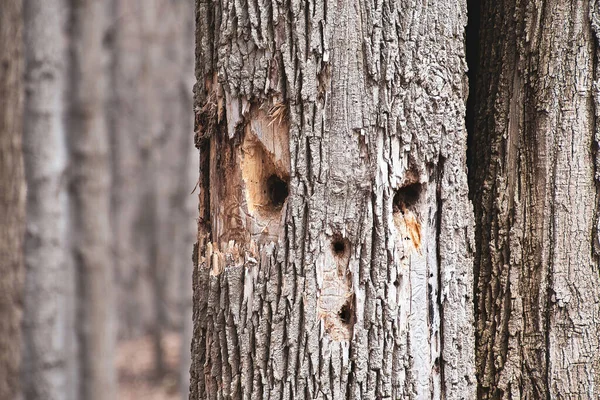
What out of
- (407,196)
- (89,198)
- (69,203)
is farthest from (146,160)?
(407,196)

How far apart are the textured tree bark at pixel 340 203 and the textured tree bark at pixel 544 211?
448 millimetres

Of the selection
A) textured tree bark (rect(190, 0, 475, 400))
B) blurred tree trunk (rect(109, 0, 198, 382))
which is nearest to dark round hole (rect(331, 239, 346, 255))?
textured tree bark (rect(190, 0, 475, 400))

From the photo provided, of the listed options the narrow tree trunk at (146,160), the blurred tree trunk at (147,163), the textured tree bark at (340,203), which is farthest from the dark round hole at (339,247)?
the narrow tree trunk at (146,160)

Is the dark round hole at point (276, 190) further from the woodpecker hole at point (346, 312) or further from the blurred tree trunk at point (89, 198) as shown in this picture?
the blurred tree trunk at point (89, 198)

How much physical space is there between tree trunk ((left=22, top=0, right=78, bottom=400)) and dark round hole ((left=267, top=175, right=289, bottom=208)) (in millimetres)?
4148

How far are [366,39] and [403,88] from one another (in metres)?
0.22

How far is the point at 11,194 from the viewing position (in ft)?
19.2

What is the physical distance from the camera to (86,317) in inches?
296

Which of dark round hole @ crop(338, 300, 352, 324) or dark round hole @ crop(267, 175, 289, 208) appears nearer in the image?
dark round hole @ crop(338, 300, 352, 324)

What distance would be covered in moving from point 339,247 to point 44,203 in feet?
14.7

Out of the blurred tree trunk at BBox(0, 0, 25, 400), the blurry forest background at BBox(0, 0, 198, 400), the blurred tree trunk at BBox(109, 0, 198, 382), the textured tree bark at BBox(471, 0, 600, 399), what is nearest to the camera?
the textured tree bark at BBox(471, 0, 600, 399)

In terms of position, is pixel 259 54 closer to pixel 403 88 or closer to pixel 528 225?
pixel 403 88

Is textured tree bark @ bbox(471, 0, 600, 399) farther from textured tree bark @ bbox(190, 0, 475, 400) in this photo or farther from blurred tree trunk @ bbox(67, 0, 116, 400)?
blurred tree trunk @ bbox(67, 0, 116, 400)

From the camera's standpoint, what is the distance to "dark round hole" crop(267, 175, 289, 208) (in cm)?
255
